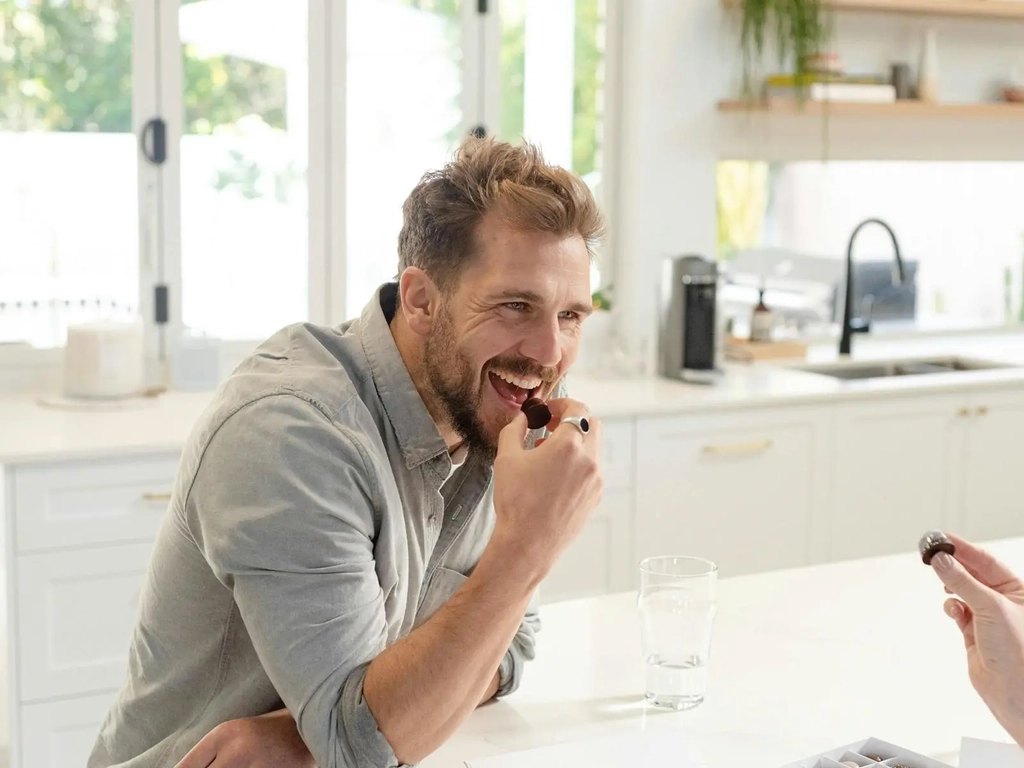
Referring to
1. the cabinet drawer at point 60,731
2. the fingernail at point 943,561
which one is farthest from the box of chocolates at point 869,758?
the cabinet drawer at point 60,731

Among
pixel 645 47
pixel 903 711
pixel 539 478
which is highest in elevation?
pixel 645 47

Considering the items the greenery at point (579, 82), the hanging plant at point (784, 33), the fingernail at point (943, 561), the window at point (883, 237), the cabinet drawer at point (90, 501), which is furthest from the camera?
the window at point (883, 237)

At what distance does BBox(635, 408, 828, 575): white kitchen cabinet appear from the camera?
11.8ft

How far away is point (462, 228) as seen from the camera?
1.68m

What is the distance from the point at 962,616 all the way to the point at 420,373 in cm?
71

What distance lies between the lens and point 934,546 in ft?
4.77

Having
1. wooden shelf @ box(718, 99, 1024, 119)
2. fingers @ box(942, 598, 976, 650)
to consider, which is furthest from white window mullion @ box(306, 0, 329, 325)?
fingers @ box(942, 598, 976, 650)

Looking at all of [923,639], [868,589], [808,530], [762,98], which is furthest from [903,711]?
[762,98]

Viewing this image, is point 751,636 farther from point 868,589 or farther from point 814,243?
point 814,243

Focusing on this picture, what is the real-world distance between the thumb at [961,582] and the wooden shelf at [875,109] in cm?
291

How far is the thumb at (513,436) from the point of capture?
1.62 meters

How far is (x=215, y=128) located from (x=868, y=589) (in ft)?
7.50

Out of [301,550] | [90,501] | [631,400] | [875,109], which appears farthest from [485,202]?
[875,109]

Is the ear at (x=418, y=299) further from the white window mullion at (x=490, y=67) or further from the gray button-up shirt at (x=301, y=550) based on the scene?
the white window mullion at (x=490, y=67)
